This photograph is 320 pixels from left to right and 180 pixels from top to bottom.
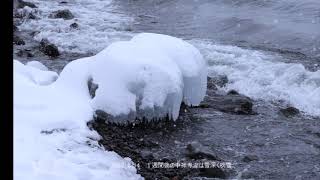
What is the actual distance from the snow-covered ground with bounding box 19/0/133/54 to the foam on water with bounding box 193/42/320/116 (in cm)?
364

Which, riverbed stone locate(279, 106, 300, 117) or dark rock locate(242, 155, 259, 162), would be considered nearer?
dark rock locate(242, 155, 259, 162)

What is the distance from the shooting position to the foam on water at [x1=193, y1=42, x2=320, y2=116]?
9.84 meters

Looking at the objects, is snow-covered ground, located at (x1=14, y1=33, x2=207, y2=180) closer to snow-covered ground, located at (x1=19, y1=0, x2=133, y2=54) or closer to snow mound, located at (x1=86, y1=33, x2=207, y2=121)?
snow mound, located at (x1=86, y1=33, x2=207, y2=121)

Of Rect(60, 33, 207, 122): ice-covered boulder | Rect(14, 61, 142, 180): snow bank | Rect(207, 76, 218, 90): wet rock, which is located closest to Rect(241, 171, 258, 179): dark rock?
Rect(14, 61, 142, 180): snow bank

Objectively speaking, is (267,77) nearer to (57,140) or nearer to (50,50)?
(50,50)


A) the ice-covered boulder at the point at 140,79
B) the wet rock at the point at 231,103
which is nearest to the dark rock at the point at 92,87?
the ice-covered boulder at the point at 140,79

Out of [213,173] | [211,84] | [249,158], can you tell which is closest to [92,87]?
[213,173]

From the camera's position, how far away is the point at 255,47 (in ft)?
48.0

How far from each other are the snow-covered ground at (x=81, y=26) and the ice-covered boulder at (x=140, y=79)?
19.0 ft

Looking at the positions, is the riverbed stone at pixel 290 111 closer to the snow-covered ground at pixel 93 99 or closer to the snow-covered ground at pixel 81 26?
the snow-covered ground at pixel 93 99

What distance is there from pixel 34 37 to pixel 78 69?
808 cm

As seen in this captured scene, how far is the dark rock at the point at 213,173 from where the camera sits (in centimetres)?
584

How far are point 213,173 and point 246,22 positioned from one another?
1294 cm

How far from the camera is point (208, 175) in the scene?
19.1 feet
